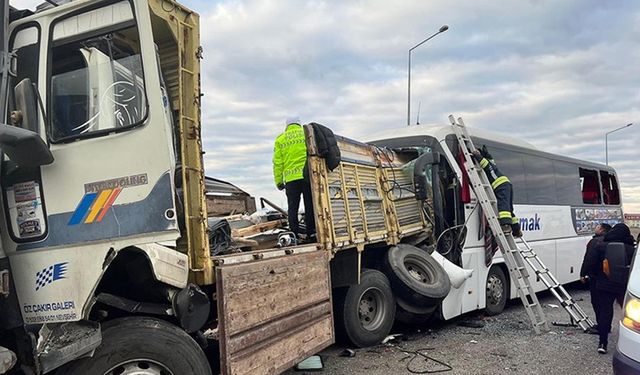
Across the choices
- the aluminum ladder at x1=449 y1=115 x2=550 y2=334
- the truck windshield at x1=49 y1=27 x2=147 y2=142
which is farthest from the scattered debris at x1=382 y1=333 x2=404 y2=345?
the truck windshield at x1=49 y1=27 x2=147 y2=142

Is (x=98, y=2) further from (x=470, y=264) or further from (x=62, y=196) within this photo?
(x=470, y=264)

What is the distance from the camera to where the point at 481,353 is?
6.01 meters

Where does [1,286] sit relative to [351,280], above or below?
above

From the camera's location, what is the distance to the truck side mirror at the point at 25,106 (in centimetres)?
283

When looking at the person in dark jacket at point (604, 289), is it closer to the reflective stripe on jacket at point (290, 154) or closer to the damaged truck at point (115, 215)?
the reflective stripe on jacket at point (290, 154)

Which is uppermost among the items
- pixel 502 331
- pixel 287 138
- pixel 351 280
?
pixel 287 138

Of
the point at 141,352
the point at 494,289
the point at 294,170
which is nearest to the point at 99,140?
the point at 141,352

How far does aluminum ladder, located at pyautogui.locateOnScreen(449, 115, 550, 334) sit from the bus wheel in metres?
0.89

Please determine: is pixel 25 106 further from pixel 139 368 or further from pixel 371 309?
pixel 371 309

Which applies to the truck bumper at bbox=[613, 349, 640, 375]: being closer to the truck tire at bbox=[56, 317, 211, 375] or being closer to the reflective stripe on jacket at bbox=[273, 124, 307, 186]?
the truck tire at bbox=[56, 317, 211, 375]

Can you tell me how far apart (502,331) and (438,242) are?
153cm

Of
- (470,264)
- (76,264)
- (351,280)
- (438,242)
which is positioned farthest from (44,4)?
(470,264)

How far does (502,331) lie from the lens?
7.21m

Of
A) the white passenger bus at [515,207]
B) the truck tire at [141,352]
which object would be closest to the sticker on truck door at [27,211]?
the truck tire at [141,352]
